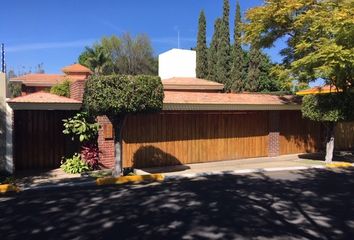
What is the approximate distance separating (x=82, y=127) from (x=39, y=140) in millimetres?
2235

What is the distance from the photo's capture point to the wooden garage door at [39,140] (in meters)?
17.2

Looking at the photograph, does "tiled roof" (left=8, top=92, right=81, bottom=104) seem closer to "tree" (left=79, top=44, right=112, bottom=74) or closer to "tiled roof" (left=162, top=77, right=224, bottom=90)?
"tiled roof" (left=162, top=77, right=224, bottom=90)

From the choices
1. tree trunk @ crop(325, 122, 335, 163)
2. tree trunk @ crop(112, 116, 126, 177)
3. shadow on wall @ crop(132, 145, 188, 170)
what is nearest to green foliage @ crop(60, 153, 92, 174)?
tree trunk @ crop(112, 116, 126, 177)

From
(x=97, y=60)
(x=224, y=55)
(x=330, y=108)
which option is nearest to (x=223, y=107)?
(x=330, y=108)

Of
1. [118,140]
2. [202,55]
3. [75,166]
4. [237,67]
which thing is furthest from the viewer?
[202,55]

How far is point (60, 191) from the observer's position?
1277 centimetres

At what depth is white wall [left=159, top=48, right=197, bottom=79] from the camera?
1767 inches

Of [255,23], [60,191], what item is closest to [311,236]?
[60,191]

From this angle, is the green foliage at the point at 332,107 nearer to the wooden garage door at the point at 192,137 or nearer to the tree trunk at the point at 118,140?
the wooden garage door at the point at 192,137

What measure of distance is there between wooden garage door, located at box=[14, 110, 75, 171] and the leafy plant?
51.0 inches

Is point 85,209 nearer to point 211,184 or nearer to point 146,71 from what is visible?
point 211,184

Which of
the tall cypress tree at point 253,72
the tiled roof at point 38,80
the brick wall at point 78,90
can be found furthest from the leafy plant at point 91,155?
the tall cypress tree at point 253,72

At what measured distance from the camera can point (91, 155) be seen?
658 inches

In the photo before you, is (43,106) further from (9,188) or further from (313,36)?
(313,36)
